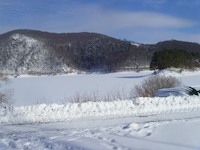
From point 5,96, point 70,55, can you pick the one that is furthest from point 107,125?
point 70,55

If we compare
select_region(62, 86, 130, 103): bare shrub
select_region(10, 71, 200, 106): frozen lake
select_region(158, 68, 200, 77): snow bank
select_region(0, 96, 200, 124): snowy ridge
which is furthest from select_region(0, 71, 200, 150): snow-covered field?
select_region(158, 68, 200, 77): snow bank

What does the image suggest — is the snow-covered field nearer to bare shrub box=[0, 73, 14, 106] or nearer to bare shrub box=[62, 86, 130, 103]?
bare shrub box=[62, 86, 130, 103]

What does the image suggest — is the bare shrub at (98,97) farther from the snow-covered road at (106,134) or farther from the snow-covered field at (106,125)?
the snow-covered road at (106,134)

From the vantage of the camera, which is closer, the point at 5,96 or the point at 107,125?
the point at 107,125

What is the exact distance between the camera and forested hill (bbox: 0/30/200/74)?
355ft

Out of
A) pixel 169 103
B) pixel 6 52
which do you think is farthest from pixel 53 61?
pixel 169 103

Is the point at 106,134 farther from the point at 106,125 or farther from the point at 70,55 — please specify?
the point at 70,55

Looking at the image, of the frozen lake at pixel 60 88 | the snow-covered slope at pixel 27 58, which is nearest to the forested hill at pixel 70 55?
the snow-covered slope at pixel 27 58

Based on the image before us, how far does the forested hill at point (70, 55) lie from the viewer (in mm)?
108188

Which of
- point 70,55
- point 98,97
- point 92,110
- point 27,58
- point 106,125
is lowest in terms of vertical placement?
point 98,97

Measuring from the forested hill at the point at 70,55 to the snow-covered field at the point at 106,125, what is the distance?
85268 mm

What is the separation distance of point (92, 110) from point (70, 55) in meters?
136

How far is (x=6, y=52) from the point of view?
380ft

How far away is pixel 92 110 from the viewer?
6477 mm
